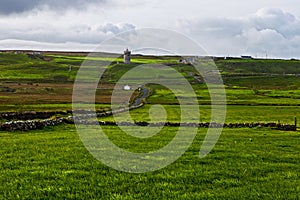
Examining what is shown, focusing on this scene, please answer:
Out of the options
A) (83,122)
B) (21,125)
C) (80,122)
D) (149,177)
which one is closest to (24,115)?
(80,122)

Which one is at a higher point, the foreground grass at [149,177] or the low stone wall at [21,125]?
the foreground grass at [149,177]

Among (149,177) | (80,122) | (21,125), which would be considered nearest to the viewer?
(149,177)

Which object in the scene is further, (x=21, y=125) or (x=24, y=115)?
(x=24, y=115)

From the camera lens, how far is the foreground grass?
43.7ft

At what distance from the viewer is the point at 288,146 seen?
2830cm

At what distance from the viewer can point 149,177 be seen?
51.4 feet

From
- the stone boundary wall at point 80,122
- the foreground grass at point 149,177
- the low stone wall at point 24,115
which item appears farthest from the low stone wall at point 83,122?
the foreground grass at point 149,177

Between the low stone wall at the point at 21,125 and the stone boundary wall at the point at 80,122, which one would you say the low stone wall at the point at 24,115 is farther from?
the low stone wall at the point at 21,125

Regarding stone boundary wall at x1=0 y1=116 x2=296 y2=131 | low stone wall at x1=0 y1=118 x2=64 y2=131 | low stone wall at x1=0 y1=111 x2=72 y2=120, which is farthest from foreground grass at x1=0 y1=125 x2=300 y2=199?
low stone wall at x1=0 y1=111 x2=72 y2=120

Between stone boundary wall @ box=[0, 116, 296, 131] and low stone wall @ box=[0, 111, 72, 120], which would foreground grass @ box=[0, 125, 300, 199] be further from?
low stone wall @ box=[0, 111, 72, 120]

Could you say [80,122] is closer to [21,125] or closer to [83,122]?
[83,122]

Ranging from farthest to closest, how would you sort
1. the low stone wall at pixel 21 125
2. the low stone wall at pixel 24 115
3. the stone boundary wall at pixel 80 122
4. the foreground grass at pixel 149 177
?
the low stone wall at pixel 24 115
the stone boundary wall at pixel 80 122
the low stone wall at pixel 21 125
the foreground grass at pixel 149 177

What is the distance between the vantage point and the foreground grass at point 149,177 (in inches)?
524

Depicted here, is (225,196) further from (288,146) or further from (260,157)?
(288,146)
